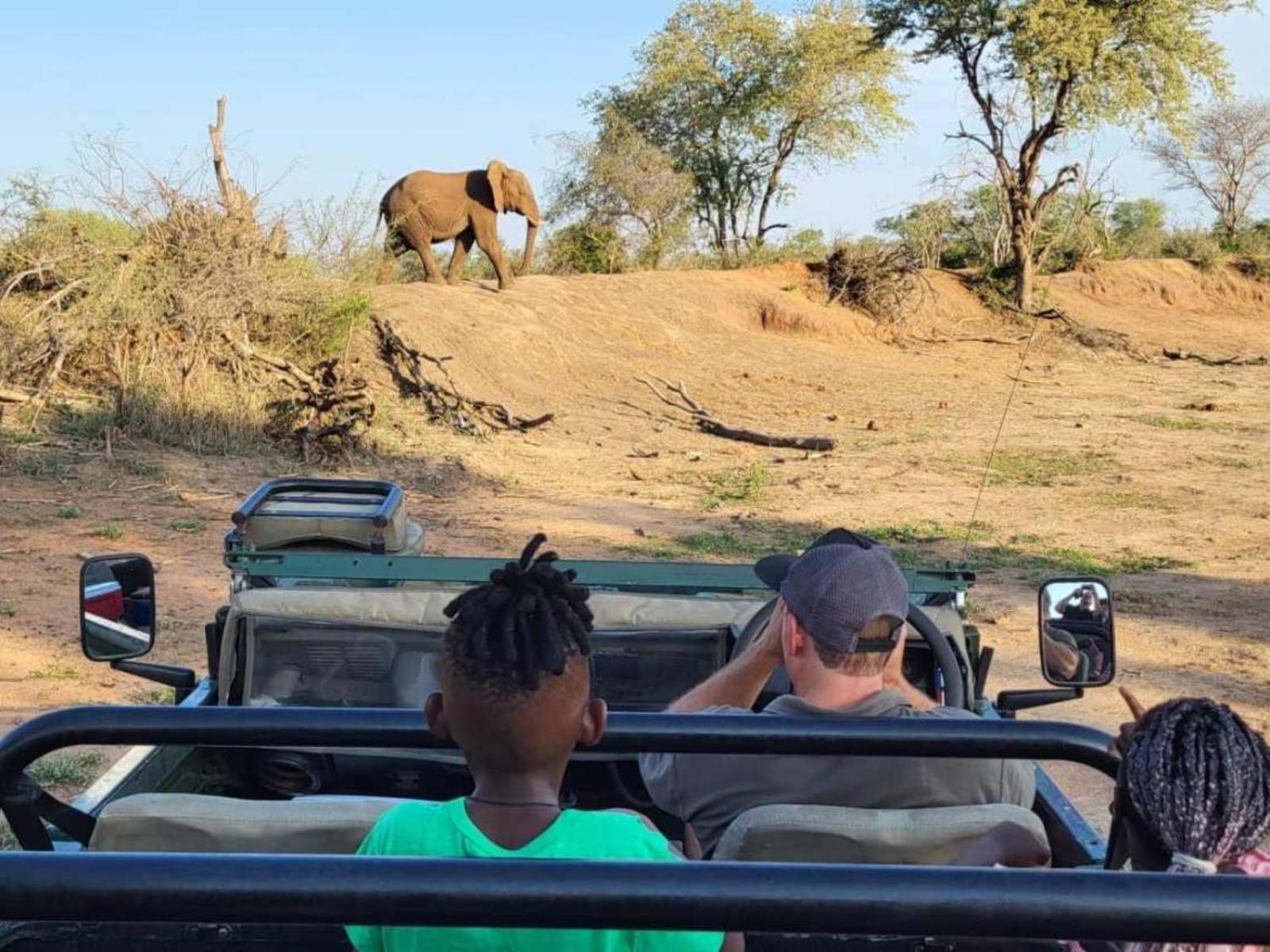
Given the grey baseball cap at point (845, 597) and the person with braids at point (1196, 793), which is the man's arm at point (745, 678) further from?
the person with braids at point (1196, 793)

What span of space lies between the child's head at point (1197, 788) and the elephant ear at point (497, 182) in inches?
844

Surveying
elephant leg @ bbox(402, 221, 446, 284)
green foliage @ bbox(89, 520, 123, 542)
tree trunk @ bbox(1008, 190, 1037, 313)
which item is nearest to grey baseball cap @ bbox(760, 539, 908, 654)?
green foliage @ bbox(89, 520, 123, 542)

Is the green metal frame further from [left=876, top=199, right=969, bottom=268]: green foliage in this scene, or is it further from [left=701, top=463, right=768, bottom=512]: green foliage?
[left=876, top=199, right=969, bottom=268]: green foliage

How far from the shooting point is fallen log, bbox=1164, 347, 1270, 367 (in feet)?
81.1

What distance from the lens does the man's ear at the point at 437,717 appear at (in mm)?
1708

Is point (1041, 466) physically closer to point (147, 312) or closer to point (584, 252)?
point (147, 312)

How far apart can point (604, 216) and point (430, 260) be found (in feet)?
30.3

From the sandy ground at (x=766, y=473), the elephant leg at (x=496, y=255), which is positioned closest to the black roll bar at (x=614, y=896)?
the sandy ground at (x=766, y=473)

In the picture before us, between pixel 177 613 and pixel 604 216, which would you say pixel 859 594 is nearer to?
pixel 177 613

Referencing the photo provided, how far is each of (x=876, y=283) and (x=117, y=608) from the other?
23.4 m

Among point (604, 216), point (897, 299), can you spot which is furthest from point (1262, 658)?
point (604, 216)

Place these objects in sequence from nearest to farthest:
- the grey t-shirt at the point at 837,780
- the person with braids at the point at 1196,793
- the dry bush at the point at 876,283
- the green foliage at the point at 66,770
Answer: the person with braids at the point at 1196,793 → the grey t-shirt at the point at 837,780 → the green foliage at the point at 66,770 → the dry bush at the point at 876,283

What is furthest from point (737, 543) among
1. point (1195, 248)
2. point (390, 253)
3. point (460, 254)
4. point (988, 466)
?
point (1195, 248)

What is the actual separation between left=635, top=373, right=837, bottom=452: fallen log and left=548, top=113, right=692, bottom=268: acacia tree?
35.4 ft
